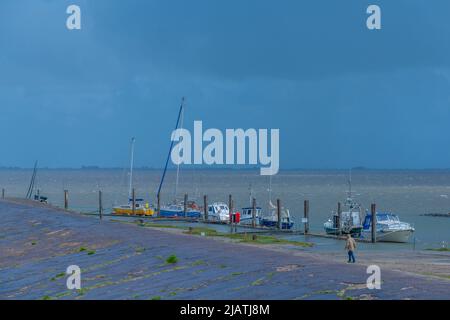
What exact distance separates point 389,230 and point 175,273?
132 ft

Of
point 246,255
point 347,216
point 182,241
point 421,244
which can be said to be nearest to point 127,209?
point 347,216

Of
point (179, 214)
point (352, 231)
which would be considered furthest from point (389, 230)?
point (179, 214)

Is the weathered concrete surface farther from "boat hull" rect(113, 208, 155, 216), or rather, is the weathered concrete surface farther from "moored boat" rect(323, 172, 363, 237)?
"boat hull" rect(113, 208, 155, 216)

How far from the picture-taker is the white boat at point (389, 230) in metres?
58.9

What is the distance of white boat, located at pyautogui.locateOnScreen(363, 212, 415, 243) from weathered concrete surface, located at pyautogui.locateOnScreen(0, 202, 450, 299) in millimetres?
28830

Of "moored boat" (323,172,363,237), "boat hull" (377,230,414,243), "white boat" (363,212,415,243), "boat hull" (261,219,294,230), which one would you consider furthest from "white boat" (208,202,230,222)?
"boat hull" (377,230,414,243)

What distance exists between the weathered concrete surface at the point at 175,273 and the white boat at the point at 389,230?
28830mm

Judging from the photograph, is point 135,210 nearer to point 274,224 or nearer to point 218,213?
point 218,213

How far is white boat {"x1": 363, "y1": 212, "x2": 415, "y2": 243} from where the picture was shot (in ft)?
193

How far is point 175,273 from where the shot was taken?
22.9 meters

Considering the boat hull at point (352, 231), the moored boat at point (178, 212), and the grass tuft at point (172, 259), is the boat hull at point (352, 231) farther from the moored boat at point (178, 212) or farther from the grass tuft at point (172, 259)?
the grass tuft at point (172, 259)
